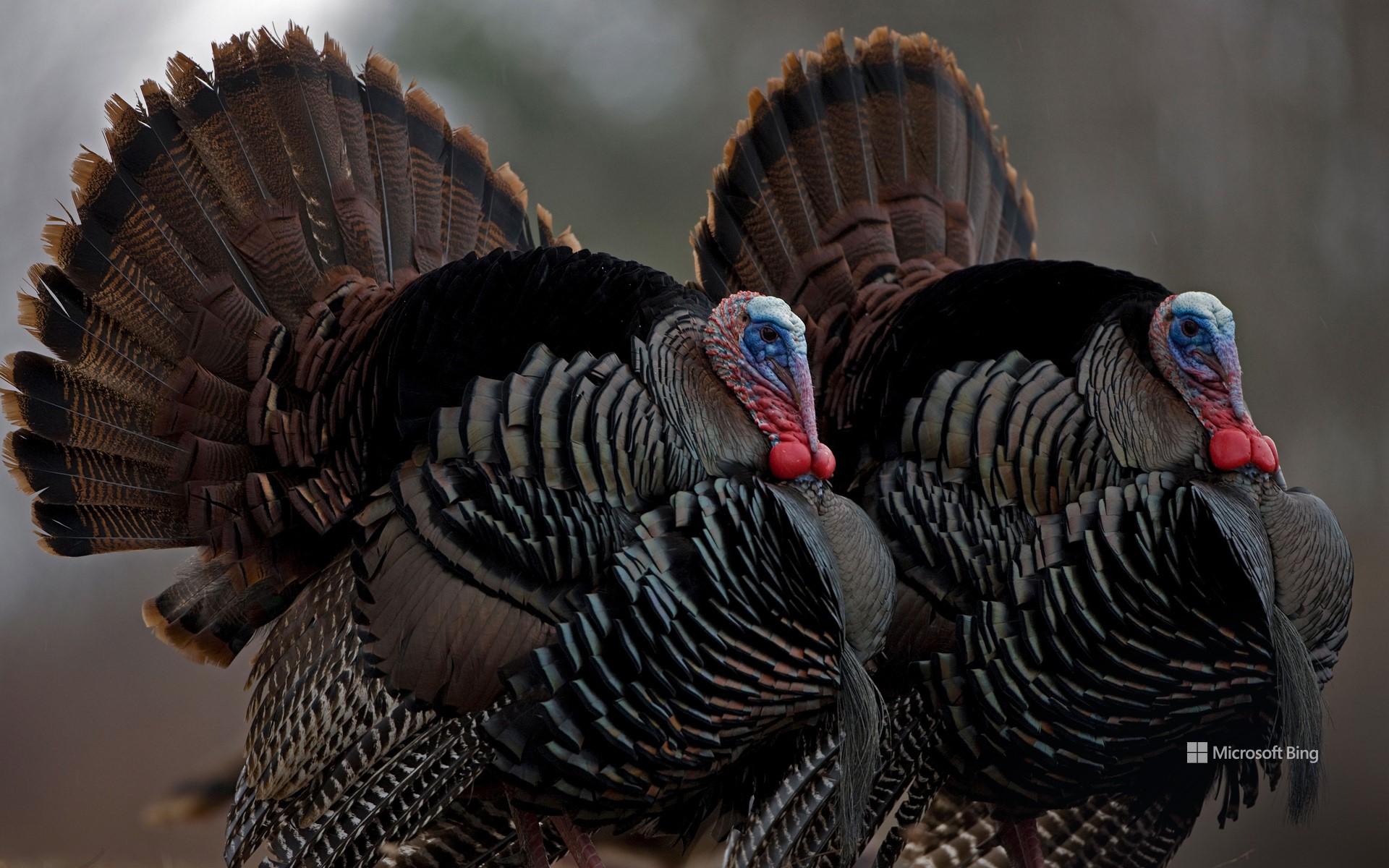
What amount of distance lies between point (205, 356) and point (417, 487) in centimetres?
78

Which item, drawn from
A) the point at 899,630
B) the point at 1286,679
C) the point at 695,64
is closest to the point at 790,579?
the point at 899,630

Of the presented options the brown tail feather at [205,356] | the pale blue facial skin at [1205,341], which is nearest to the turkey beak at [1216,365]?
the pale blue facial skin at [1205,341]

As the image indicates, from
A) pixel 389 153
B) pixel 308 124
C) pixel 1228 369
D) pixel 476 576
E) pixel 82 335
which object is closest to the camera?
pixel 476 576

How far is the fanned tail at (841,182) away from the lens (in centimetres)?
402

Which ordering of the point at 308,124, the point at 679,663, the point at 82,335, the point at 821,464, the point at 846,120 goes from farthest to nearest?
the point at 846,120 < the point at 308,124 < the point at 82,335 < the point at 821,464 < the point at 679,663

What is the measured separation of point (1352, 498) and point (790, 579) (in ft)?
14.7

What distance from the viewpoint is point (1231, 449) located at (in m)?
3.00

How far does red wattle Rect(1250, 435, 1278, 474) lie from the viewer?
2990 mm

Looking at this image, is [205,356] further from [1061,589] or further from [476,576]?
[1061,589]

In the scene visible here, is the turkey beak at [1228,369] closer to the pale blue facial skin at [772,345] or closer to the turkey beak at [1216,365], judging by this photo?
Result: the turkey beak at [1216,365]

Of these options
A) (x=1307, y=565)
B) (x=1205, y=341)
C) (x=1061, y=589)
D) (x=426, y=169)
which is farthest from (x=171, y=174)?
(x=1307, y=565)

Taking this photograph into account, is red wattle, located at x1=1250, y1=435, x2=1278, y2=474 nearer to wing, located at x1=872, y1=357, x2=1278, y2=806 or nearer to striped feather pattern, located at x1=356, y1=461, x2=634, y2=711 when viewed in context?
wing, located at x1=872, y1=357, x2=1278, y2=806

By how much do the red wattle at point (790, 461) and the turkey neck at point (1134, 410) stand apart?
2.33ft

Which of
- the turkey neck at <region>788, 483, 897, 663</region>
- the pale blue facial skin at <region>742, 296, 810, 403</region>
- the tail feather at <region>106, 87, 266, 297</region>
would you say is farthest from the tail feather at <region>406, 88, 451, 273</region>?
the turkey neck at <region>788, 483, 897, 663</region>
